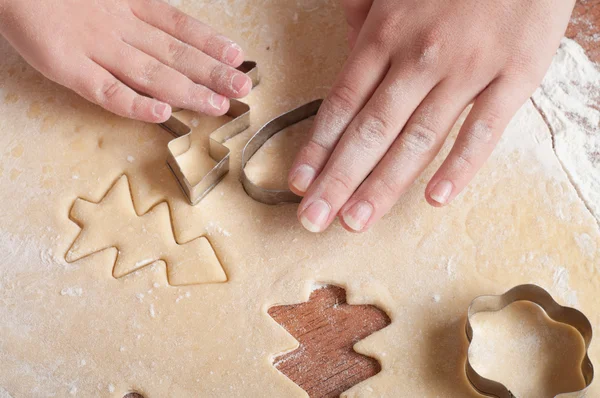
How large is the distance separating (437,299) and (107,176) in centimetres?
75

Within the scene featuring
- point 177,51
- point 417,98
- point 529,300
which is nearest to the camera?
point 529,300

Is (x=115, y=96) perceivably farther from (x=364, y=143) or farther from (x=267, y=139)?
(x=364, y=143)

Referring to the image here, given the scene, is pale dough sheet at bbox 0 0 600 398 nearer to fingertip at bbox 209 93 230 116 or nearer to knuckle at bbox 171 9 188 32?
fingertip at bbox 209 93 230 116

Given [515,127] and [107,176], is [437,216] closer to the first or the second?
[515,127]

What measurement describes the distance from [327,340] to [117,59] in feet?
2.50

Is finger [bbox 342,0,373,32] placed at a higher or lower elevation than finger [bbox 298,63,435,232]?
higher

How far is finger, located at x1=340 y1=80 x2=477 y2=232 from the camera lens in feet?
3.97

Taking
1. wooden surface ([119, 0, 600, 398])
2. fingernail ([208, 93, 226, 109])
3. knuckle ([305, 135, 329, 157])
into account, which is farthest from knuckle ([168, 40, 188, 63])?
wooden surface ([119, 0, 600, 398])

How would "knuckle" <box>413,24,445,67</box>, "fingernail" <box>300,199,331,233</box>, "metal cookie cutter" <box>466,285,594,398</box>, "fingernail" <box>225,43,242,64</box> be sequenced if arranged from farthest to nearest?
"fingernail" <box>225,43,242,64</box> → "knuckle" <box>413,24,445,67</box> → "fingernail" <box>300,199,331,233</box> → "metal cookie cutter" <box>466,285,594,398</box>

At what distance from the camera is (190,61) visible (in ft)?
4.54

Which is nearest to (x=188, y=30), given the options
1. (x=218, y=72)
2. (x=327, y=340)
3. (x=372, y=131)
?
(x=218, y=72)

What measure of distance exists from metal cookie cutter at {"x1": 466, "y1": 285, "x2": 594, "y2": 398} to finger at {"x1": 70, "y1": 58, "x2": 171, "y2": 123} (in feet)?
2.51

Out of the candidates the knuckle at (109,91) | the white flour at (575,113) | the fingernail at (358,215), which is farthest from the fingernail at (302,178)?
the white flour at (575,113)

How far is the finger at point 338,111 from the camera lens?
125cm
